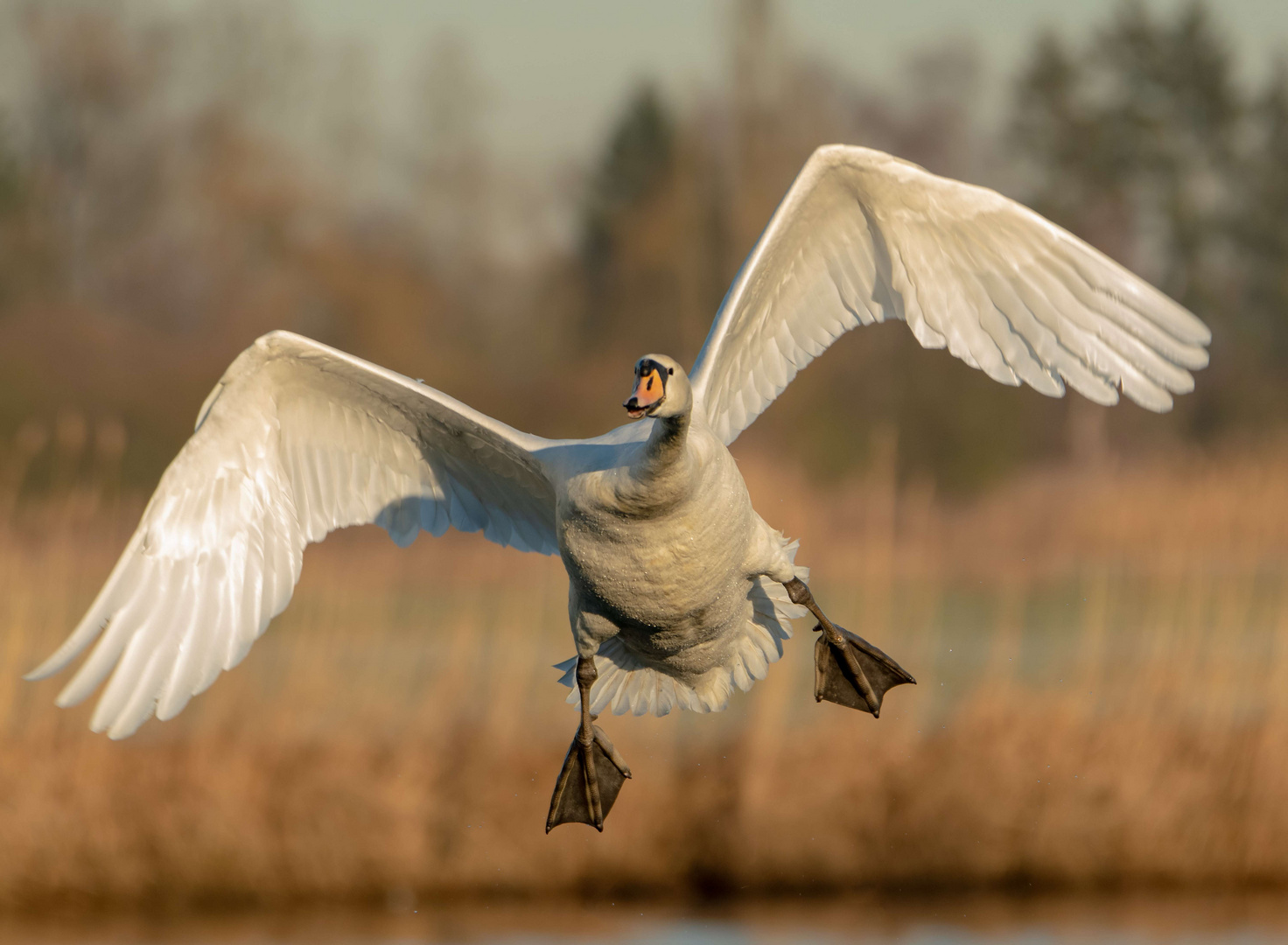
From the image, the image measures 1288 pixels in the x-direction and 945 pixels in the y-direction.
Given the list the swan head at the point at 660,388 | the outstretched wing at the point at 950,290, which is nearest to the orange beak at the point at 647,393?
the swan head at the point at 660,388

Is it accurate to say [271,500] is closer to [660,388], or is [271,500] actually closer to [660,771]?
[660,388]

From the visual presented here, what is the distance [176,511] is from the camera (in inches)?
241

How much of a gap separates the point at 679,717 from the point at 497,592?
276 centimetres

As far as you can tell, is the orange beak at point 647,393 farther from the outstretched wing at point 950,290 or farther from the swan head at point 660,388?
the outstretched wing at point 950,290

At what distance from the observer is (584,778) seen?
6.46m

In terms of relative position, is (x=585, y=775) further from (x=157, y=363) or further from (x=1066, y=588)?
(x=157, y=363)

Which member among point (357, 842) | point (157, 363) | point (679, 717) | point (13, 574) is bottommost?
point (357, 842)

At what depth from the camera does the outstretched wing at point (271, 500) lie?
19.0 ft

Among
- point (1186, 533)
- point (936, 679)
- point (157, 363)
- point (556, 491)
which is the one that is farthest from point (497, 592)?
point (157, 363)

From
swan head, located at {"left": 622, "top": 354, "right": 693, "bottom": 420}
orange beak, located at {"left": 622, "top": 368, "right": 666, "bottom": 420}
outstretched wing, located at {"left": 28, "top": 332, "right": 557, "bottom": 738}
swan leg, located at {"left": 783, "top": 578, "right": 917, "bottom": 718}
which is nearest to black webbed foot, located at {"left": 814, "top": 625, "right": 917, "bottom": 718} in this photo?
swan leg, located at {"left": 783, "top": 578, "right": 917, "bottom": 718}

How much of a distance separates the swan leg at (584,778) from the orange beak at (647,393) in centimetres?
181

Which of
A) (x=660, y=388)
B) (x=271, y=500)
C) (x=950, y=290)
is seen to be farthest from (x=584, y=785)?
(x=950, y=290)

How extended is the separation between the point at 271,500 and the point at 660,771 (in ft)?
17.9

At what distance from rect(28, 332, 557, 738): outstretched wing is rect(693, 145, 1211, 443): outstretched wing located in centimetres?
98
